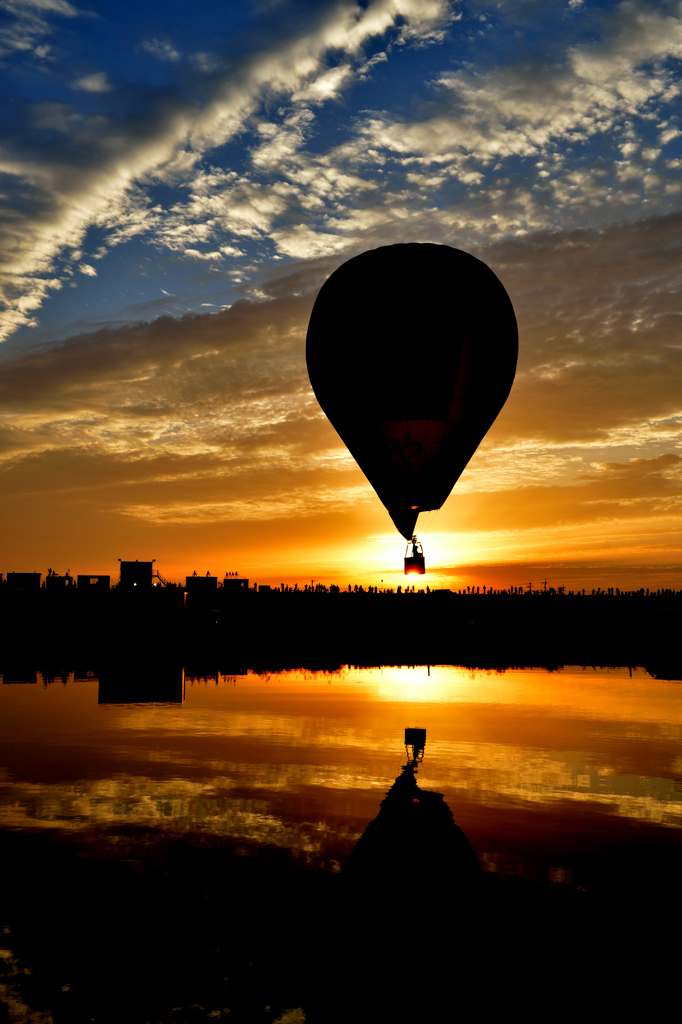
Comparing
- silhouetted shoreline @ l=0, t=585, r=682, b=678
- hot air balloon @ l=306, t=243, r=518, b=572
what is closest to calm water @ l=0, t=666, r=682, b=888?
hot air balloon @ l=306, t=243, r=518, b=572

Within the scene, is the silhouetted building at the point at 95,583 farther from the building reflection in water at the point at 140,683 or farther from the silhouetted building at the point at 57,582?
the building reflection in water at the point at 140,683

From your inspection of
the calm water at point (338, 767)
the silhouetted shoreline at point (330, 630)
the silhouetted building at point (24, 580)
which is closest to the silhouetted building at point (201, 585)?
the silhouetted shoreline at point (330, 630)

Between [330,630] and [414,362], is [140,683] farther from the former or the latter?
[330,630]

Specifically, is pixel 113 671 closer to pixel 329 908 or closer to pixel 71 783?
pixel 71 783

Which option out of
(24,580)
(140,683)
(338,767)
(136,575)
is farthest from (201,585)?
(338,767)

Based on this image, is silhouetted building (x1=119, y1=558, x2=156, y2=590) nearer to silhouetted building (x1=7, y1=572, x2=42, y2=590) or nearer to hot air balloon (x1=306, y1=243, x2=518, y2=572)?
silhouetted building (x1=7, y1=572, x2=42, y2=590)
